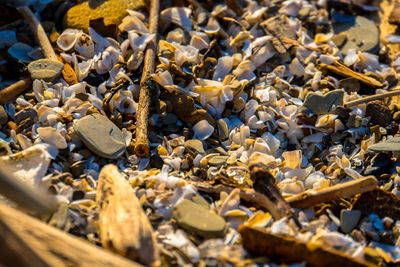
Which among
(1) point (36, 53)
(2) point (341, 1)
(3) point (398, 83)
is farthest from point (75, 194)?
(2) point (341, 1)

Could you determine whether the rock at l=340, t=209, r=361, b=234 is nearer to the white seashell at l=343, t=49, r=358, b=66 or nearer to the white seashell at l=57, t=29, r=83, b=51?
the white seashell at l=343, t=49, r=358, b=66

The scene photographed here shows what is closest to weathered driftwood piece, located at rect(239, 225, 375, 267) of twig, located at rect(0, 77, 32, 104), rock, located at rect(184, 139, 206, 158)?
rock, located at rect(184, 139, 206, 158)

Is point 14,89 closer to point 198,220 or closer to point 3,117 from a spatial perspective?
point 3,117

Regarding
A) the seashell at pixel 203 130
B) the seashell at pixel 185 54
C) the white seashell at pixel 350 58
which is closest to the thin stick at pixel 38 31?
the seashell at pixel 185 54

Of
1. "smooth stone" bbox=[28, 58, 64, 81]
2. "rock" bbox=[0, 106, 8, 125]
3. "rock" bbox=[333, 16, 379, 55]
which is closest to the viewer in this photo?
"rock" bbox=[0, 106, 8, 125]

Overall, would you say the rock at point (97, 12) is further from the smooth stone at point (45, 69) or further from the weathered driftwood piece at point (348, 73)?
the weathered driftwood piece at point (348, 73)

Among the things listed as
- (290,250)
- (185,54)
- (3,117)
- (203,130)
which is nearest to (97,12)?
(185,54)
